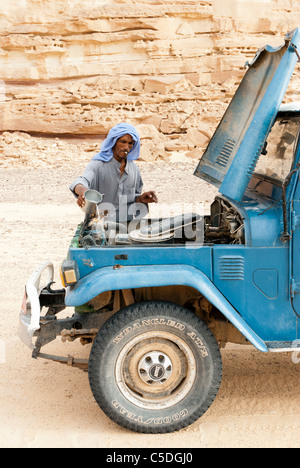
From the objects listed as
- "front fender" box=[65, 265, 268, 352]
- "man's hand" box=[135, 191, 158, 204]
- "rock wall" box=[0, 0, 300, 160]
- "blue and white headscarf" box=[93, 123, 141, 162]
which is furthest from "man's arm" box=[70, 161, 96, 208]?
"rock wall" box=[0, 0, 300, 160]

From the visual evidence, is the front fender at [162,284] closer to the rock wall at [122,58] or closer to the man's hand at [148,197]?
the man's hand at [148,197]

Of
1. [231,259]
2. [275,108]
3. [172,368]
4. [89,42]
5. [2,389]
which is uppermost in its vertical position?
[89,42]

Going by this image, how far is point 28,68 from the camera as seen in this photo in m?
30.4

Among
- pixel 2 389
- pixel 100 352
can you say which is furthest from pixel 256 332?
pixel 2 389

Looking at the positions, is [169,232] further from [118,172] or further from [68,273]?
[118,172]

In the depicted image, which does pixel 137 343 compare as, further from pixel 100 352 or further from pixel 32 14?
pixel 32 14

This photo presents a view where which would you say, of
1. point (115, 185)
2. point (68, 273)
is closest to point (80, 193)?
point (115, 185)

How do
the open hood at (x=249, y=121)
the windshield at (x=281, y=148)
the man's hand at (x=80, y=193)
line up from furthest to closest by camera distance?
1. the man's hand at (x=80, y=193)
2. the windshield at (x=281, y=148)
3. the open hood at (x=249, y=121)

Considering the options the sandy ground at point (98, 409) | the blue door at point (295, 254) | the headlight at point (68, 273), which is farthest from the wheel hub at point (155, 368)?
the blue door at point (295, 254)

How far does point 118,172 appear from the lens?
19.5ft

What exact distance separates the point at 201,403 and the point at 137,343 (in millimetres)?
617

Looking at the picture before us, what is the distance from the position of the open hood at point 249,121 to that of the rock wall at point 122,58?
2364cm

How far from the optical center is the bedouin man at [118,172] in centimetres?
579

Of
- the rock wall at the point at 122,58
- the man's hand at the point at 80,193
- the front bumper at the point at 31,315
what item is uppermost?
the rock wall at the point at 122,58
